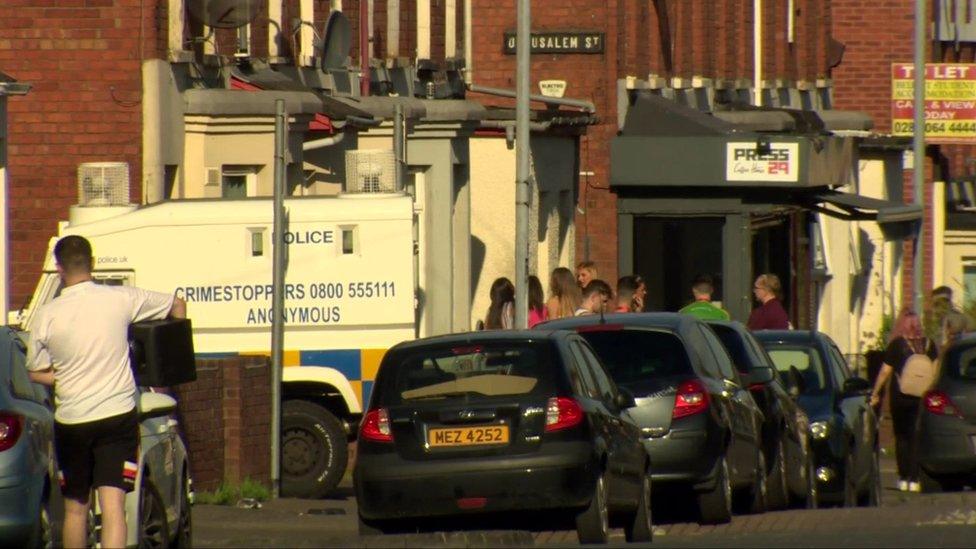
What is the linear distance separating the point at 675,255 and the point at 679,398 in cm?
1884

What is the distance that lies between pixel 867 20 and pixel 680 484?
102 feet

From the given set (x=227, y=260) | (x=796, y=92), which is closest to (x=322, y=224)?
(x=227, y=260)

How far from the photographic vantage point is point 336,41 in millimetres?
24188

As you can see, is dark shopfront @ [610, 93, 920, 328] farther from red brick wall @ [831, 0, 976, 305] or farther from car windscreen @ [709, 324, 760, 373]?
car windscreen @ [709, 324, 760, 373]

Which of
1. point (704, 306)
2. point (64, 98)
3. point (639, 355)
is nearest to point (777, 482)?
point (639, 355)

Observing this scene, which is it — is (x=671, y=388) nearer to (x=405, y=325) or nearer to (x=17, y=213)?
(x=405, y=325)

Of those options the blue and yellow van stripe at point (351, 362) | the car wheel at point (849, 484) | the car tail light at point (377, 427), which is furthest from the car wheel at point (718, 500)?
the blue and yellow van stripe at point (351, 362)

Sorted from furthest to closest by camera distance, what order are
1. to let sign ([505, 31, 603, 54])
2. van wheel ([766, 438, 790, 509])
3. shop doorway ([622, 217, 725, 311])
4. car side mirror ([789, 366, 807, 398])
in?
shop doorway ([622, 217, 725, 311]) → to let sign ([505, 31, 603, 54]) → car side mirror ([789, 366, 807, 398]) → van wheel ([766, 438, 790, 509])

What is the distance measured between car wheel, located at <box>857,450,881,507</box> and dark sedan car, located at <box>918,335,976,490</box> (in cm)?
43

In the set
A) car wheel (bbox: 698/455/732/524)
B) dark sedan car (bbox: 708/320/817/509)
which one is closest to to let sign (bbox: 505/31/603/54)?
dark sedan car (bbox: 708/320/817/509)

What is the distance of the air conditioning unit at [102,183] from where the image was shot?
19.2 m

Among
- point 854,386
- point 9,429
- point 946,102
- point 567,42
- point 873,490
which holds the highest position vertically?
point 567,42

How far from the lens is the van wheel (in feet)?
57.6

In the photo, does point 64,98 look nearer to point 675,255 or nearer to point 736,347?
point 736,347
